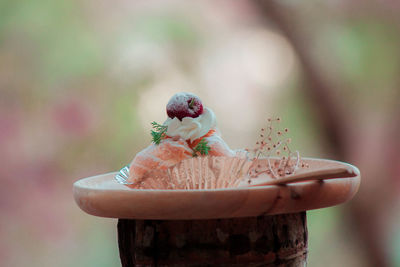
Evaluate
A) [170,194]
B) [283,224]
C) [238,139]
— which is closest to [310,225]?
[238,139]

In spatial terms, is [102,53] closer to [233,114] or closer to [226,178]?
[233,114]

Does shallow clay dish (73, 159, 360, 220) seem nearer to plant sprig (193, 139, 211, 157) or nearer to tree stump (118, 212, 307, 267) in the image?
tree stump (118, 212, 307, 267)

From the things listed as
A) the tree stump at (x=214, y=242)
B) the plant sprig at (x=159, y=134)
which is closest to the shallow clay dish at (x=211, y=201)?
the tree stump at (x=214, y=242)

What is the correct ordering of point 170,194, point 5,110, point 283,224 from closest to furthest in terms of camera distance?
point 170,194
point 283,224
point 5,110

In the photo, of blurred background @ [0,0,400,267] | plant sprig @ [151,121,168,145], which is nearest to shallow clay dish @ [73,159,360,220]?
plant sprig @ [151,121,168,145]

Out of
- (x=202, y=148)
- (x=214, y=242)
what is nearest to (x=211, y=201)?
(x=214, y=242)

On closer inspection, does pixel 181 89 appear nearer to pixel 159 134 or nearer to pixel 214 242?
pixel 159 134
